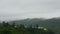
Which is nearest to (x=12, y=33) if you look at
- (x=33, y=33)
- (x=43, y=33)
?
(x=33, y=33)

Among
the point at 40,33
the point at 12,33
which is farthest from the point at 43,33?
the point at 12,33

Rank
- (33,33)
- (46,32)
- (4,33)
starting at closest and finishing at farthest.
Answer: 1. (4,33)
2. (33,33)
3. (46,32)

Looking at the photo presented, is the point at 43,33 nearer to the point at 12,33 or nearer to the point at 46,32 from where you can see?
the point at 46,32

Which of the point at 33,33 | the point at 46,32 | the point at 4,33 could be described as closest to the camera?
the point at 4,33

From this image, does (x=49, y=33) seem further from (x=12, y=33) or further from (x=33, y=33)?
(x=12, y=33)

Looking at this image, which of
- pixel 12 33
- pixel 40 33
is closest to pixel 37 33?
pixel 40 33

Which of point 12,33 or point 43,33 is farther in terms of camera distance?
point 43,33

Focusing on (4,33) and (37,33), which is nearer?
(4,33)
